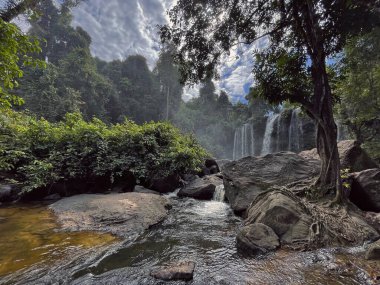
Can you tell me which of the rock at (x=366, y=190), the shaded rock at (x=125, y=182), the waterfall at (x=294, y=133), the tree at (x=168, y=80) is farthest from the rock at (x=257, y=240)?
the tree at (x=168, y=80)

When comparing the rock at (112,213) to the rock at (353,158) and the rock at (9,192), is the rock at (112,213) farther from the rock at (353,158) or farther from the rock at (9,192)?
the rock at (353,158)

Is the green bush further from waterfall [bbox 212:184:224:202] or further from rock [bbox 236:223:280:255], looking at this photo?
rock [bbox 236:223:280:255]

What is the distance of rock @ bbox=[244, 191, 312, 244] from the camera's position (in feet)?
15.0

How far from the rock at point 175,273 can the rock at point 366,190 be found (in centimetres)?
603

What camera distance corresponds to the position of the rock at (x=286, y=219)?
4.58m

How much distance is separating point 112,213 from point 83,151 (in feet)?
15.7

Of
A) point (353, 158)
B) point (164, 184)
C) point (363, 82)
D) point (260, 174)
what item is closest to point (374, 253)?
point (260, 174)

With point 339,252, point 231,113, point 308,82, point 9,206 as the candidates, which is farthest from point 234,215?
point 231,113

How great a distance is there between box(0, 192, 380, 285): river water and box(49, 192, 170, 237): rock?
35 cm

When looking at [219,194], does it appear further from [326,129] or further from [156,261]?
[156,261]

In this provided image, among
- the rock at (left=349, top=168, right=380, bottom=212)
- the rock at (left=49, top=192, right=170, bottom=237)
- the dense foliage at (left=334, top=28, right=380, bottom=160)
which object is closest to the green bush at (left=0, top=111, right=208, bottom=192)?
the rock at (left=49, top=192, right=170, bottom=237)

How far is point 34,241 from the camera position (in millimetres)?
4652

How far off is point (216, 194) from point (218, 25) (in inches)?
293

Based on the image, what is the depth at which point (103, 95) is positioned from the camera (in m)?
34.8
